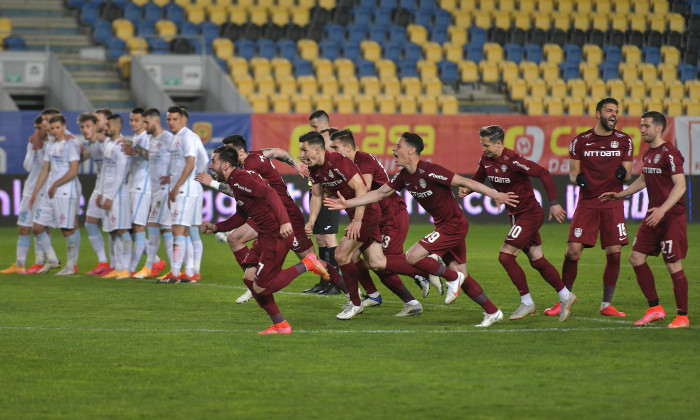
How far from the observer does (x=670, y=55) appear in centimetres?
3125

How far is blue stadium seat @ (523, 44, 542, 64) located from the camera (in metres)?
30.1

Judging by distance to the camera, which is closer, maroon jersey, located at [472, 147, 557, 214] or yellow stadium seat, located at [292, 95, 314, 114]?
maroon jersey, located at [472, 147, 557, 214]

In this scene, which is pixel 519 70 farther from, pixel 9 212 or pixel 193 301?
pixel 193 301

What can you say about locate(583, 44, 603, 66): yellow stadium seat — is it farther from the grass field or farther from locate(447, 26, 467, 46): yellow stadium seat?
the grass field

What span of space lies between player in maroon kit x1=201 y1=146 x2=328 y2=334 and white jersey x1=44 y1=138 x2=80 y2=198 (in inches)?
226

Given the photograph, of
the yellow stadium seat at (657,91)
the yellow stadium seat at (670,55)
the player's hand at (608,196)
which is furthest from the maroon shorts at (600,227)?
the yellow stadium seat at (670,55)

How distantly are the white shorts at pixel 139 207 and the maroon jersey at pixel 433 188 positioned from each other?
5.60 metres

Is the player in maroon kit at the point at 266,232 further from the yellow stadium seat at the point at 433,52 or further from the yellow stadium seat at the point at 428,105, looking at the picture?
the yellow stadium seat at the point at 433,52

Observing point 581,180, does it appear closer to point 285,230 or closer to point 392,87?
point 285,230

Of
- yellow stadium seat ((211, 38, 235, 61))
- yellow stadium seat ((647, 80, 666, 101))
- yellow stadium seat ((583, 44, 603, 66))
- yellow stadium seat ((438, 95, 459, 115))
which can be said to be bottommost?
yellow stadium seat ((438, 95, 459, 115))

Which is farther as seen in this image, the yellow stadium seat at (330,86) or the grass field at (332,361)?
the yellow stadium seat at (330,86)

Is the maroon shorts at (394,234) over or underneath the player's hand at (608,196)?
underneath

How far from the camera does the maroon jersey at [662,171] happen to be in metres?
9.24

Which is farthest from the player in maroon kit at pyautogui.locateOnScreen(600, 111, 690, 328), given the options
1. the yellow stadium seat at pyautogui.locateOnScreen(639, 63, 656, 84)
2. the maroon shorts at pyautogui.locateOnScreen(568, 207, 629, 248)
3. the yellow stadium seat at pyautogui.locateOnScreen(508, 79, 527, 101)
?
the yellow stadium seat at pyautogui.locateOnScreen(639, 63, 656, 84)
